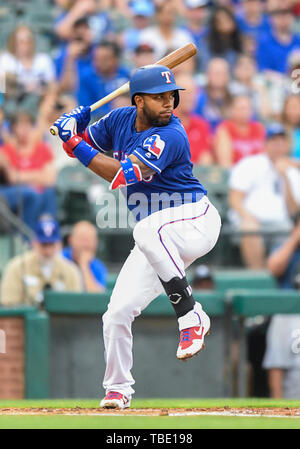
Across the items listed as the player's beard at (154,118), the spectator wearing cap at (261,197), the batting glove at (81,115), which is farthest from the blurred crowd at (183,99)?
the player's beard at (154,118)

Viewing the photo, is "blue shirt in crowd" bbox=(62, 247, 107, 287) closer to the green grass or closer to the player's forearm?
the player's forearm

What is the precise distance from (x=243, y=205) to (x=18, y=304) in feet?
8.29

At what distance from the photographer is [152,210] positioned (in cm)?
541

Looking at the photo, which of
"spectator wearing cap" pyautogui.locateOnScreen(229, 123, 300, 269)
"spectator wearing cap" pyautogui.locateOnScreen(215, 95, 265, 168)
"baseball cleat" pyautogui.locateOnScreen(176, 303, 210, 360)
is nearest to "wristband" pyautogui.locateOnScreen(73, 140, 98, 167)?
"baseball cleat" pyautogui.locateOnScreen(176, 303, 210, 360)

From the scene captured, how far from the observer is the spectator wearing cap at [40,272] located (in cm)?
Result: 811

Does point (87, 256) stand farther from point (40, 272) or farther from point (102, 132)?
point (102, 132)

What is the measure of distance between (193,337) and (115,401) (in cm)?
59

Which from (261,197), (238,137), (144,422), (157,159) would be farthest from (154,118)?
(238,137)

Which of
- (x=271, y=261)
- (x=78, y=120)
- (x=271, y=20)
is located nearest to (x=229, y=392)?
(x=271, y=261)

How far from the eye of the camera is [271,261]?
29.0 feet

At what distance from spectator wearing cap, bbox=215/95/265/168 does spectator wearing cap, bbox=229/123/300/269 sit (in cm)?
52

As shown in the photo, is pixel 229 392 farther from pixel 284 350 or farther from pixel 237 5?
pixel 237 5

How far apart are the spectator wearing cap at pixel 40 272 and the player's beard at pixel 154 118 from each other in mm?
2883

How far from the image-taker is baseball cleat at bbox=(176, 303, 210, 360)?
5160mm
